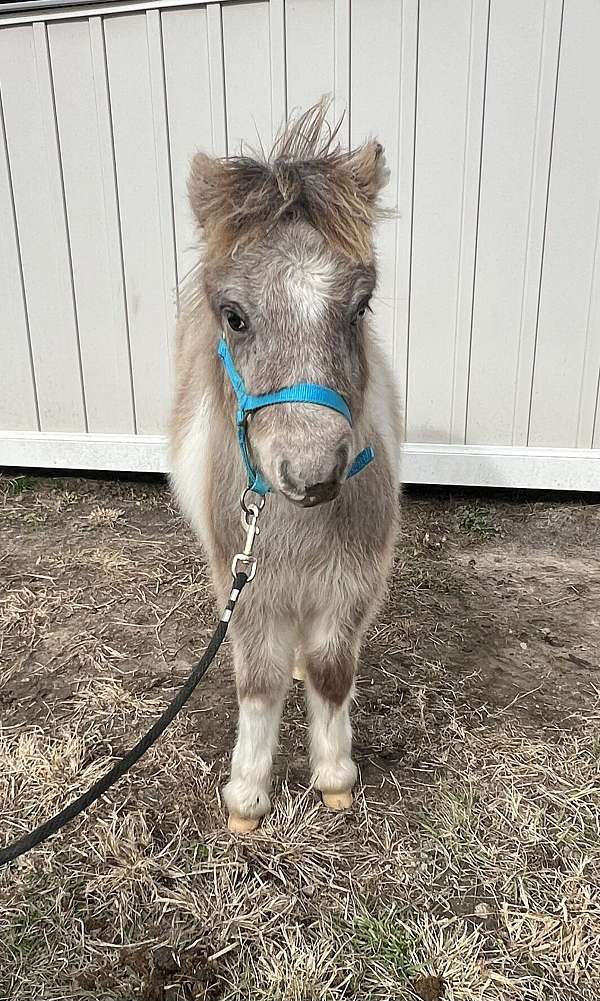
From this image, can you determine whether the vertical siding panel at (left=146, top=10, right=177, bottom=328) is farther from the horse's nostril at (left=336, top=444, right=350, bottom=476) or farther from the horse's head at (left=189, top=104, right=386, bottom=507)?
the horse's nostril at (left=336, top=444, right=350, bottom=476)

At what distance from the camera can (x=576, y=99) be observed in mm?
3131

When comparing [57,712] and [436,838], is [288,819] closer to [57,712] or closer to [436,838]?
[436,838]

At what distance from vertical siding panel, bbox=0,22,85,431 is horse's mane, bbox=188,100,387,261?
244 centimetres

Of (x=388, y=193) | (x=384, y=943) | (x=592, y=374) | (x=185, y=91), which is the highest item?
(x=185, y=91)

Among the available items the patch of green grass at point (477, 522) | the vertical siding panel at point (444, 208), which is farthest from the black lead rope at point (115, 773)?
the vertical siding panel at point (444, 208)

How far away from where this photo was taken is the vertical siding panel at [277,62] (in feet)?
10.5

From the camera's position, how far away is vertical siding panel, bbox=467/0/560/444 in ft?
10.1

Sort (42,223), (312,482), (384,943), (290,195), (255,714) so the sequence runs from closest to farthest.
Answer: (312,482)
(290,195)
(384,943)
(255,714)
(42,223)

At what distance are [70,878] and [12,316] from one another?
3.02 meters

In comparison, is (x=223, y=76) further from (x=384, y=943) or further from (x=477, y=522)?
(x=384, y=943)

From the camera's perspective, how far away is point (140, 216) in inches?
144

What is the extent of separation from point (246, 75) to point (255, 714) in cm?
289

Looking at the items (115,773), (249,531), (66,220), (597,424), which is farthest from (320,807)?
(66,220)

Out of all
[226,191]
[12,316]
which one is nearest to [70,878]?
[226,191]
